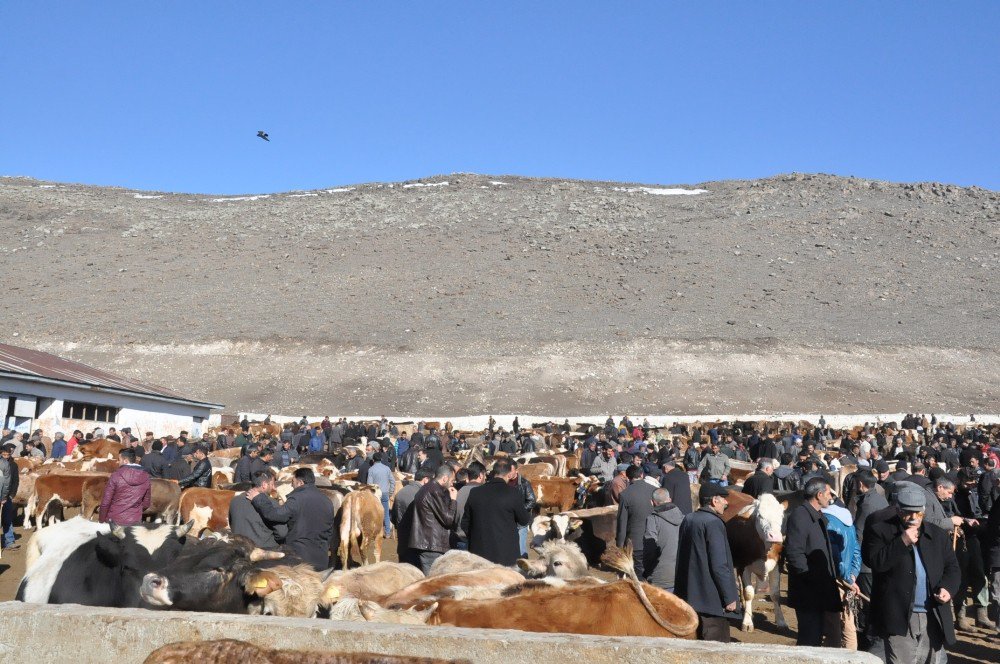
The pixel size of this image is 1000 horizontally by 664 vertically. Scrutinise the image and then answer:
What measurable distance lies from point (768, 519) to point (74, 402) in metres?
26.0

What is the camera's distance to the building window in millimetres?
29609

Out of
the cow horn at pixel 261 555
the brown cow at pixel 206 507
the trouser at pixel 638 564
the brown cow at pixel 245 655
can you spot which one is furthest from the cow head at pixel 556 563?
the brown cow at pixel 206 507

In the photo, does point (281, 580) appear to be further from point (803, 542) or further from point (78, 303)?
point (78, 303)

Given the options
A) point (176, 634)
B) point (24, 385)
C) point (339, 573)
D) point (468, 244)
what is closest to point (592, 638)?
point (176, 634)

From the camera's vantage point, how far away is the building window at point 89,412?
29.6 meters

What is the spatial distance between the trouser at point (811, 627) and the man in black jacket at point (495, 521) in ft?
9.13

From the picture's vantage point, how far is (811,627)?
6883 mm

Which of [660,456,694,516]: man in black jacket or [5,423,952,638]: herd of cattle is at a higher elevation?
[660,456,694,516]: man in black jacket

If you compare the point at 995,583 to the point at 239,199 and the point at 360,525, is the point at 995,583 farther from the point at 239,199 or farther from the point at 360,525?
the point at 239,199

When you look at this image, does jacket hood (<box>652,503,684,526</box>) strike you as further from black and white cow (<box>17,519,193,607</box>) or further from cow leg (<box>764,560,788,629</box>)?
black and white cow (<box>17,519,193,607</box>)

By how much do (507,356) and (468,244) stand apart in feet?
77.3

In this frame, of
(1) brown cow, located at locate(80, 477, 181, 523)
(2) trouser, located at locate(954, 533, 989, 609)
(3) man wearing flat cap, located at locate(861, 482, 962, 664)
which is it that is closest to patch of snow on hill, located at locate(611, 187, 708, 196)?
(1) brown cow, located at locate(80, 477, 181, 523)

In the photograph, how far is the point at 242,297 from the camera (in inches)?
2670

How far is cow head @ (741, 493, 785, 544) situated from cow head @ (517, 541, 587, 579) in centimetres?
315
